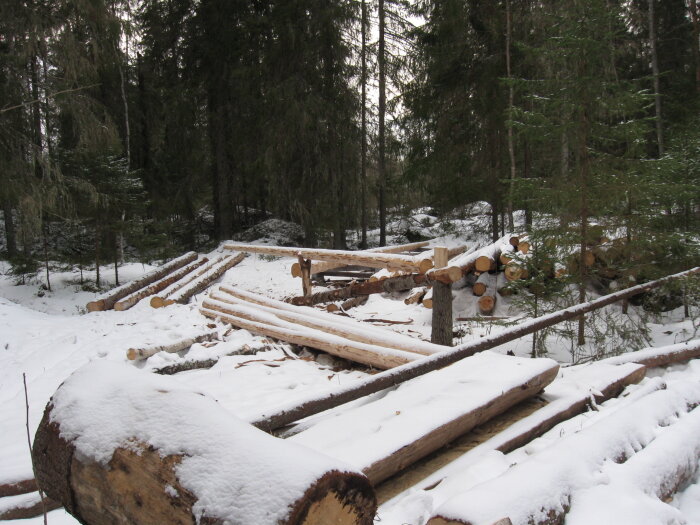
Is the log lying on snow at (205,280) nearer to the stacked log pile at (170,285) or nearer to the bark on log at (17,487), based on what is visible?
the stacked log pile at (170,285)

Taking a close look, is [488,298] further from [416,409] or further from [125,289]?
[125,289]

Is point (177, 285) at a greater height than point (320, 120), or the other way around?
point (320, 120)

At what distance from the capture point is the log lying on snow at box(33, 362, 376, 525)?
1294 millimetres

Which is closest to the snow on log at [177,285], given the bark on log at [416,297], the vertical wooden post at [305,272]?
the vertical wooden post at [305,272]

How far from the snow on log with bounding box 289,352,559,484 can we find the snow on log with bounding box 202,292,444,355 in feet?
6.78

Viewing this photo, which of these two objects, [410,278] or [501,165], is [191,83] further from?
[410,278]

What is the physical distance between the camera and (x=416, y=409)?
2895 mm

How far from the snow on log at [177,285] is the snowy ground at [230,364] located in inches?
12.1

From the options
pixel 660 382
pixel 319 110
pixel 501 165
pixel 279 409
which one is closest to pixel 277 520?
pixel 279 409

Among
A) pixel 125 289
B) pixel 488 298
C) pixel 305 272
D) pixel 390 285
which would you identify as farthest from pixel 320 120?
pixel 488 298

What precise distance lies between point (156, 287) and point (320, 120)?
8.68 meters

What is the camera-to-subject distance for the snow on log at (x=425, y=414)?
8.11ft

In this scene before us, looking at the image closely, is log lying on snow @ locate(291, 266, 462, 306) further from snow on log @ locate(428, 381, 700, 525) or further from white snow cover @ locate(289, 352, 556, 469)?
snow on log @ locate(428, 381, 700, 525)

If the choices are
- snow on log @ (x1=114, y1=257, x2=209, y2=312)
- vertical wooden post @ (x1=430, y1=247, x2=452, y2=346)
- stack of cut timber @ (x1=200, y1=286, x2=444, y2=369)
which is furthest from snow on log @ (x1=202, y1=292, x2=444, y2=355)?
snow on log @ (x1=114, y1=257, x2=209, y2=312)
